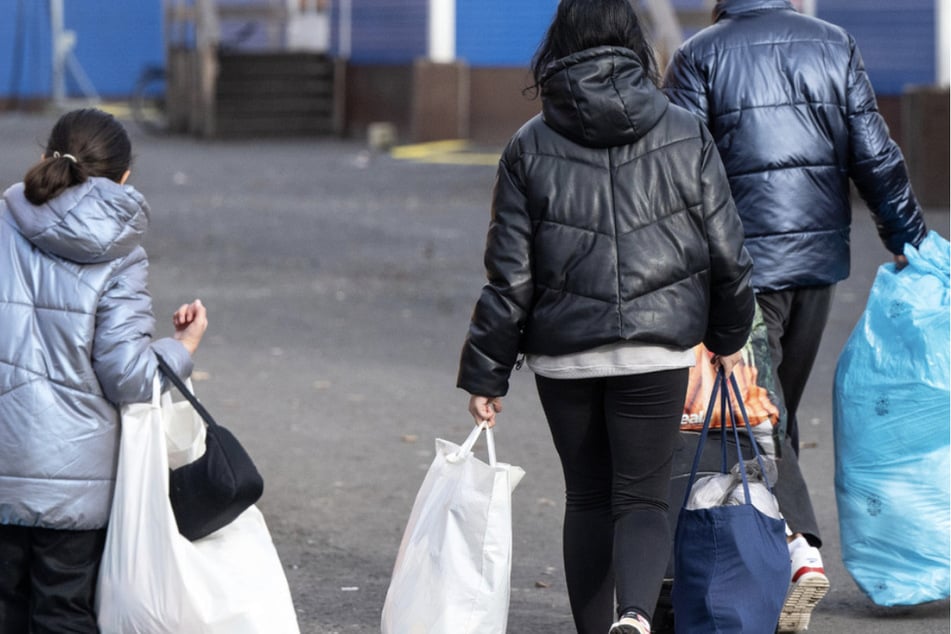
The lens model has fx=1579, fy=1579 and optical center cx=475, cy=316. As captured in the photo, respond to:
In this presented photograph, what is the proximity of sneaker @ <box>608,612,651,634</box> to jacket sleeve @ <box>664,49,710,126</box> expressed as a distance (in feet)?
5.52

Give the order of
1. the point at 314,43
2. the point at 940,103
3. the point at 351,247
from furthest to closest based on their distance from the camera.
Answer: the point at 314,43 < the point at 940,103 < the point at 351,247

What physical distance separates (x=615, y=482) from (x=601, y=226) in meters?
0.64

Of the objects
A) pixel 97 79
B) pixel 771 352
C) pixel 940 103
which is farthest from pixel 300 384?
pixel 97 79

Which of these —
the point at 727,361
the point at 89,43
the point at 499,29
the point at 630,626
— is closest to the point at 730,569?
the point at 630,626

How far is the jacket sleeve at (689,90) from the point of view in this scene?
4727 mm

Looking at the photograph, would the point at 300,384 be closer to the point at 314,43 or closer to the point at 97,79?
the point at 314,43

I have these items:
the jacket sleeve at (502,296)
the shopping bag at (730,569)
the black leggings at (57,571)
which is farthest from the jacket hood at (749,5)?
the black leggings at (57,571)

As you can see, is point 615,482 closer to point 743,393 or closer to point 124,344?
point 743,393

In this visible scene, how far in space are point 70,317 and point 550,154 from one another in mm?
1154

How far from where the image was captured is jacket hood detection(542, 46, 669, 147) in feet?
11.8

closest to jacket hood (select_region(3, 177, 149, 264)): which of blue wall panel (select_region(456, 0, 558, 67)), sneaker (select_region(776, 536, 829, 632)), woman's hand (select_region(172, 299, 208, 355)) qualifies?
woman's hand (select_region(172, 299, 208, 355))

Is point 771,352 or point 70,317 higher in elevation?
point 70,317

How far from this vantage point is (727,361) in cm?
389

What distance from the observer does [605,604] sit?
13.0 ft
